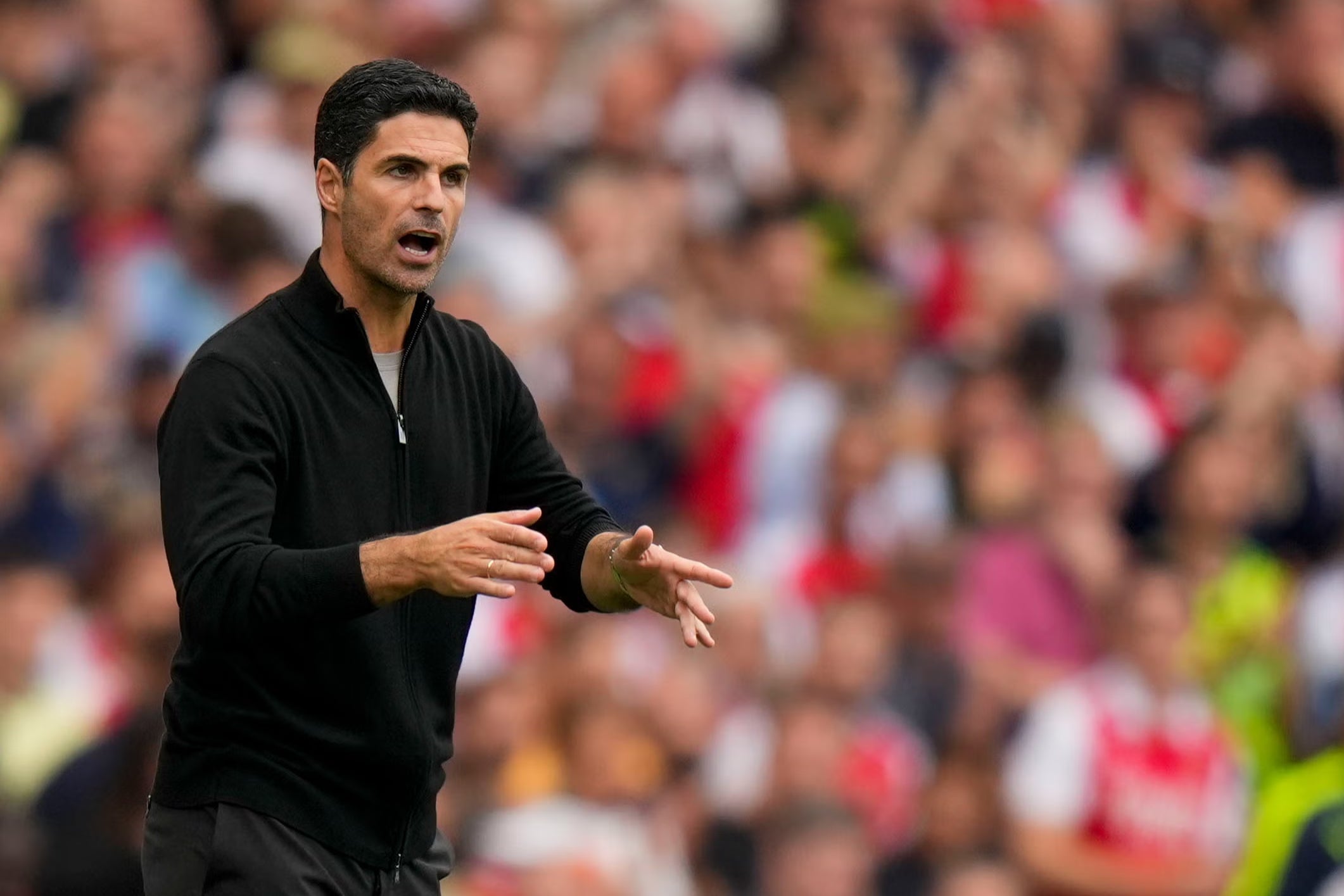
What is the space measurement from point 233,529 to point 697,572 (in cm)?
76

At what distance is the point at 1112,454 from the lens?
→ 9.56m

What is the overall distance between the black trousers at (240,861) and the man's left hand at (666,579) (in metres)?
0.64

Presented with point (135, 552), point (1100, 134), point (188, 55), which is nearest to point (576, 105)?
point (188, 55)

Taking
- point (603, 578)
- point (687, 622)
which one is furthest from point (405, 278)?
point (687, 622)

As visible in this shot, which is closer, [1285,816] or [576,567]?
[576,567]

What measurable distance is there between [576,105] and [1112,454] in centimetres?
289

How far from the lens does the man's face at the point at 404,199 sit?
12.6 feet

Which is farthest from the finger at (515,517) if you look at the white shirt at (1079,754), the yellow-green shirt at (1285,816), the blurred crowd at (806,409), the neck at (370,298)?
the white shirt at (1079,754)

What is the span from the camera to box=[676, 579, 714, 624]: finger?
12.8ft

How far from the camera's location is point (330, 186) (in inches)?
155

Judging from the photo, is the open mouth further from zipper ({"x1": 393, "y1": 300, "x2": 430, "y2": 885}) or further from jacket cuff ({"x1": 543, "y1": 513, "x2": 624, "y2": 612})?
jacket cuff ({"x1": 543, "y1": 513, "x2": 624, "y2": 612})

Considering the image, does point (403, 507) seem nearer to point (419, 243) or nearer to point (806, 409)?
point (419, 243)

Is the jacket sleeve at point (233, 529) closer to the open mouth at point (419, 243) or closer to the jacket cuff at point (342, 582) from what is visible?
the jacket cuff at point (342, 582)

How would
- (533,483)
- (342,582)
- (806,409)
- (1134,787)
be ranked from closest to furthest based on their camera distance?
(342,582) < (533,483) < (1134,787) < (806,409)
